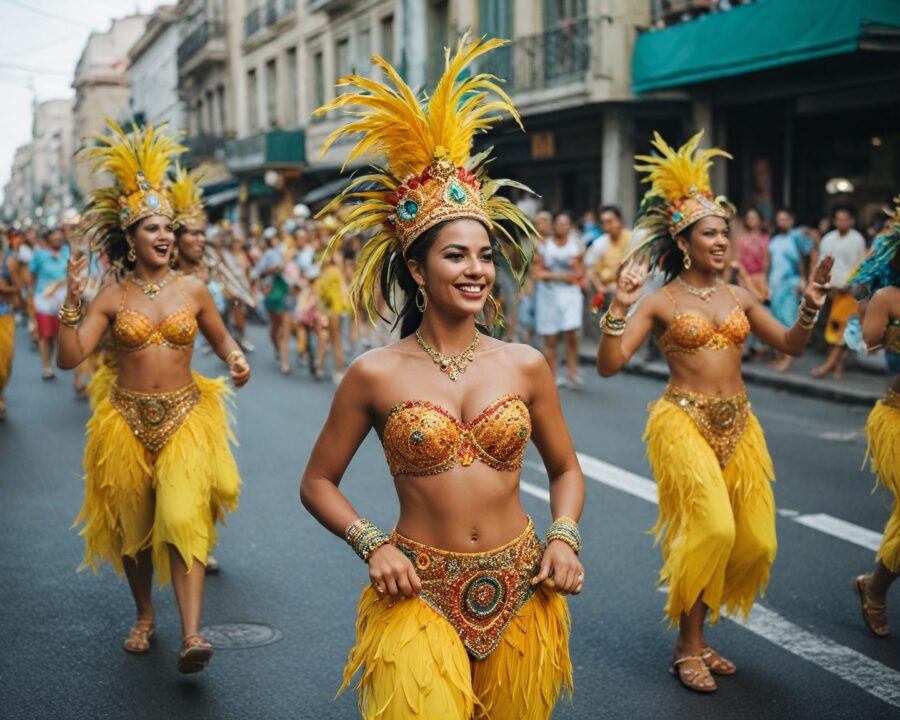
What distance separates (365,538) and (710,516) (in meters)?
2.05

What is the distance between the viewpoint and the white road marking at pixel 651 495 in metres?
6.84

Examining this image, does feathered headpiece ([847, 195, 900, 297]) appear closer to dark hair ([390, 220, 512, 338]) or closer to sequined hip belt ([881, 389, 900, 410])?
sequined hip belt ([881, 389, 900, 410])

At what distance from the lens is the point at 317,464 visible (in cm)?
334

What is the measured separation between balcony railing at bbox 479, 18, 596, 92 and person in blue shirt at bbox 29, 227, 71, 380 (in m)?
8.58

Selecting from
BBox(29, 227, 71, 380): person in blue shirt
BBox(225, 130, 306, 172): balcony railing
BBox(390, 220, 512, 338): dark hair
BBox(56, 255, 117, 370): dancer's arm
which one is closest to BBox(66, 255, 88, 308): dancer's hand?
BBox(56, 255, 117, 370): dancer's arm

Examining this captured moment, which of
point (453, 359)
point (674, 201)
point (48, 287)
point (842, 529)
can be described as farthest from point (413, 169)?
point (48, 287)

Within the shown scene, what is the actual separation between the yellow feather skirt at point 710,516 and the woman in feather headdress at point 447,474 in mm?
1503

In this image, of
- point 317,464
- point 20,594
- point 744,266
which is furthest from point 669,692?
point 744,266

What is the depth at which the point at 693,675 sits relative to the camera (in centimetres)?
473

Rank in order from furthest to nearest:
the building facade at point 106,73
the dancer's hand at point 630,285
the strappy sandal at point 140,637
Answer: the building facade at point 106,73
the strappy sandal at point 140,637
the dancer's hand at point 630,285

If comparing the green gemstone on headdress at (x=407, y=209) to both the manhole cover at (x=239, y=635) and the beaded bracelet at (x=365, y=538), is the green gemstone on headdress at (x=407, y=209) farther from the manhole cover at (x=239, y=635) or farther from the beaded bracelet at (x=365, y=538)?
the manhole cover at (x=239, y=635)

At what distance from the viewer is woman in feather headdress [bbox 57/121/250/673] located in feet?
16.6

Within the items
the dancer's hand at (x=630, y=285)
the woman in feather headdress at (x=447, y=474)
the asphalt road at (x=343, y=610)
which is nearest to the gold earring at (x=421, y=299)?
the woman in feather headdress at (x=447, y=474)

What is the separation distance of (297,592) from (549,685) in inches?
118
